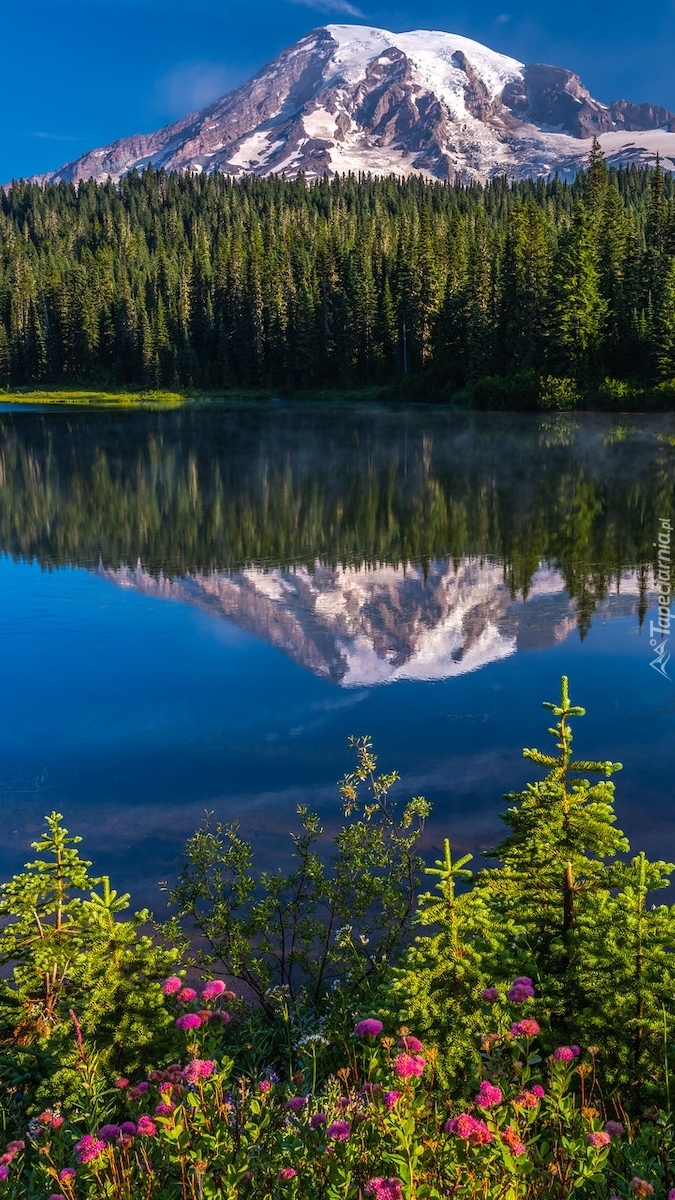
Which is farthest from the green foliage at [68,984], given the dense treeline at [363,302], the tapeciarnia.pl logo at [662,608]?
the dense treeline at [363,302]

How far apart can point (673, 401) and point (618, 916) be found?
66.6 metres

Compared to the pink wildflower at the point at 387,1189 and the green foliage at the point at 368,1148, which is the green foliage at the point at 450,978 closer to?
the green foliage at the point at 368,1148

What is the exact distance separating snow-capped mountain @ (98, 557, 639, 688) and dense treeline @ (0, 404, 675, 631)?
749 mm

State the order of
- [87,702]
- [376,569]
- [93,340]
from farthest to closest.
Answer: [93,340] < [376,569] < [87,702]

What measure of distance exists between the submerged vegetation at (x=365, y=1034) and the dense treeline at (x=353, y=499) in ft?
41.6

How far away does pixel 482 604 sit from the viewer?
20766 mm

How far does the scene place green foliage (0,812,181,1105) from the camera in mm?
6398

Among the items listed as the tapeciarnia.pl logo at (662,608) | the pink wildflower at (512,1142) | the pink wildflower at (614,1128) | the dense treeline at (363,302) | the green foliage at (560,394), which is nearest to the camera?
the pink wildflower at (512,1142)

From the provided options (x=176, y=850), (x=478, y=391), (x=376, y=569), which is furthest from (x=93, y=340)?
(x=176, y=850)

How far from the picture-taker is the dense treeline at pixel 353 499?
26.6 meters

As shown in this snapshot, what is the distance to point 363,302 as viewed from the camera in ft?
356

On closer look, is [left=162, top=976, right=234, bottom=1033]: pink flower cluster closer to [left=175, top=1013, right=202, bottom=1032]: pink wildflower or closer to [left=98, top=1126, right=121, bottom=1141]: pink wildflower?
[left=175, top=1013, right=202, bottom=1032]: pink wildflower

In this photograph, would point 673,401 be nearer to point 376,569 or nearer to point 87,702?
point 376,569

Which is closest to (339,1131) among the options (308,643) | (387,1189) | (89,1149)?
(387,1189)
